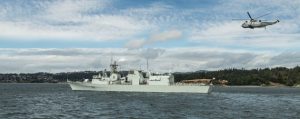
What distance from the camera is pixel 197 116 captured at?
56.1 m

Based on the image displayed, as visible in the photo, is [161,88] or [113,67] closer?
[161,88]

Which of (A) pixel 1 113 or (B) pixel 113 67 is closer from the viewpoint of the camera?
(A) pixel 1 113

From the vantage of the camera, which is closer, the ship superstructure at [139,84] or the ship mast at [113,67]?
the ship superstructure at [139,84]

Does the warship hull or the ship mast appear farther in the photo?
→ the ship mast

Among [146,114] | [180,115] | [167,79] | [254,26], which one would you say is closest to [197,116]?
[180,115]

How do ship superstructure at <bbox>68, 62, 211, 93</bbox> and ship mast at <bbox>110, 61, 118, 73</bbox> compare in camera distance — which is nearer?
ship superstructure at <bbox>68, 62, 211, 93</bbox>

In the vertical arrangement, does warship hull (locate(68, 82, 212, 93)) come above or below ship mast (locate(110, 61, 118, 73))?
below

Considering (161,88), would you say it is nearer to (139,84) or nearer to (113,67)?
(139,84)

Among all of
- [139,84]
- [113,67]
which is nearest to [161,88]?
[139,84]

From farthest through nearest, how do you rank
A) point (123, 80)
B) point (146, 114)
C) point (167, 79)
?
point (123, 80) < point (167, 79) < point (146, 114)

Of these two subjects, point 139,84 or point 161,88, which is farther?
point 139,84

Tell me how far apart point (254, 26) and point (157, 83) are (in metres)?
71.0

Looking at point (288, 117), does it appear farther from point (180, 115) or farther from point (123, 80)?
point (123, 80)

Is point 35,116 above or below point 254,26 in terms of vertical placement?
below
